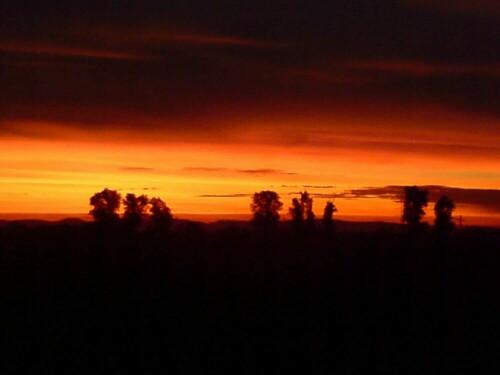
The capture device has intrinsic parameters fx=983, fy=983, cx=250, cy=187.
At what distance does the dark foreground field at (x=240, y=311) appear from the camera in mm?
24391

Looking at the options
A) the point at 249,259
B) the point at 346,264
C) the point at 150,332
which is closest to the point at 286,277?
the point at 346,264

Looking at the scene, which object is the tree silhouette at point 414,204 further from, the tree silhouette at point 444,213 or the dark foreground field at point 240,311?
the dark foreground field at point 240,311

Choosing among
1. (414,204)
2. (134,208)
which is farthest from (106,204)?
(414,204)

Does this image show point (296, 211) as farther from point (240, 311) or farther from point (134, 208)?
point (240, 311)

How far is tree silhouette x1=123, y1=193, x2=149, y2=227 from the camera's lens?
8250 centimetres

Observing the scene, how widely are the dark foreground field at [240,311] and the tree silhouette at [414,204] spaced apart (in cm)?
2874

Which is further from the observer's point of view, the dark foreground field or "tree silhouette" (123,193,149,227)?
"tree silhouette" (123,193,149,227)

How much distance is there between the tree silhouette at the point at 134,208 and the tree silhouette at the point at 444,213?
2499 cm

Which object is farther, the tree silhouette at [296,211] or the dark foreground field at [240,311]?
the tree silhouette at [296,211]

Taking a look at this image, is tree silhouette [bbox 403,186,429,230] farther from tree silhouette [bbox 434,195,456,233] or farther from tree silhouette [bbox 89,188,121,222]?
tree silhouette [bbox 89,188,121,222]

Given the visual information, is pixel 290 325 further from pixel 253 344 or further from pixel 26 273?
pixel 26 273

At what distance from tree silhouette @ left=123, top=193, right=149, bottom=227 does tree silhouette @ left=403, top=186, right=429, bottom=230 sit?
74.6ft

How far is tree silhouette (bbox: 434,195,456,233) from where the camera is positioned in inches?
3209

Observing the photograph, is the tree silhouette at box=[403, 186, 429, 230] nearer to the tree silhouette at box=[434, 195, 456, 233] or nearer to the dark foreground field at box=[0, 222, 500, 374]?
the tree silhouette at box=[434, 195, 456, 233]
